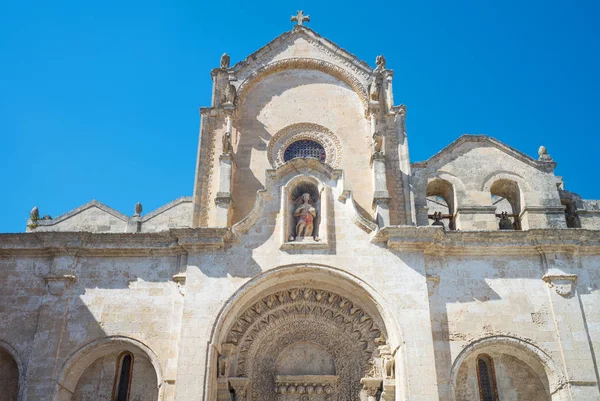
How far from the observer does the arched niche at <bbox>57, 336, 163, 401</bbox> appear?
15.1m

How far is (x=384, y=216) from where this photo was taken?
55.2 ft

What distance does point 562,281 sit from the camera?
1564 cm

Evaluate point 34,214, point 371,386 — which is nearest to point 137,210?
point 34,214

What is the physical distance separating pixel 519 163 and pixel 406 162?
12.2ft

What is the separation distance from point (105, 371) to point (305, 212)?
6.63 metres

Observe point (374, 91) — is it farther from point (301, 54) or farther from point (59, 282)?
point (59, 282)

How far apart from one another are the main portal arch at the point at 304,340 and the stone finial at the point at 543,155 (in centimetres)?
788

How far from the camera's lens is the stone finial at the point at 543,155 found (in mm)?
19098

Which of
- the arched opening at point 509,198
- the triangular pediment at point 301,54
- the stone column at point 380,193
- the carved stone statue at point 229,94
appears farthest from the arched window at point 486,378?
the carved stone statue at point 229,94

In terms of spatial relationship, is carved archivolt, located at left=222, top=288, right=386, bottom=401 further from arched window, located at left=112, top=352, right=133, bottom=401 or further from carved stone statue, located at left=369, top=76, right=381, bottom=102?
carved stone statue, located at left=369, top=76, right=381, bottom=102

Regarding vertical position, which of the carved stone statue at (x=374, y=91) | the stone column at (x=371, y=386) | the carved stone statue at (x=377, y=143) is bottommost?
the stone column at (x=371, y=386)

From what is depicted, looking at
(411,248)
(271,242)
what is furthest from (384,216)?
(271,242)

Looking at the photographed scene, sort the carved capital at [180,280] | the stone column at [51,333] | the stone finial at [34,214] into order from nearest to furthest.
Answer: the stone column at [51,333]
the carved capital at [180,280]
the stone finial at [34,214]

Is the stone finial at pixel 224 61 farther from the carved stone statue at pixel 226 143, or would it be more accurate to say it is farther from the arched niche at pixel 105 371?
the arched niche at pixel 105 371
